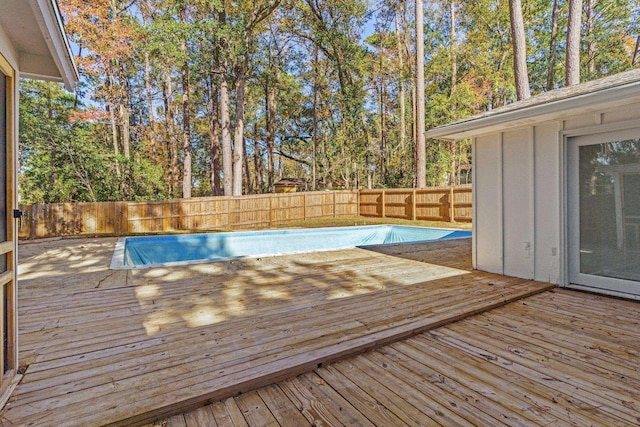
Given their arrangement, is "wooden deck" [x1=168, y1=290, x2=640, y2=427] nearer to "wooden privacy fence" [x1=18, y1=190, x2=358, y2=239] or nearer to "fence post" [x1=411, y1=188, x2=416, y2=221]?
"wooden privacy fence" [x1=18, y1=190, x2=358, y2=239]

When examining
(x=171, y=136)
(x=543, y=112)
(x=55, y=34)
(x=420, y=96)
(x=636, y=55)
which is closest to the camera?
(x=55, y=34)

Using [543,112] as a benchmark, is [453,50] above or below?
above

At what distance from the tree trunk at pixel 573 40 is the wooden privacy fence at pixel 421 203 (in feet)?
13.7

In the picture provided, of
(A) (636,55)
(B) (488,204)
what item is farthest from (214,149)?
(A) (636,55)

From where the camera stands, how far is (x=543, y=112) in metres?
3.29

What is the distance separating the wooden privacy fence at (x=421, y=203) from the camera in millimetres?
11594

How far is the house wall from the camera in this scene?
11.7 ft

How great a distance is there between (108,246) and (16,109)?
5.79 meters

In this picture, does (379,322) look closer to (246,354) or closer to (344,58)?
(246,354)

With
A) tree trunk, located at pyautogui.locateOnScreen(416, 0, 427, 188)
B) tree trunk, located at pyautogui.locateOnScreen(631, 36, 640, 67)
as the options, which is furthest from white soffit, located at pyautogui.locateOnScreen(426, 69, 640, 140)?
tree trunk, located at pyautogui.locateOnScreen(631, 36, 640, 67)

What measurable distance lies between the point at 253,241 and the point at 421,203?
22.8ft

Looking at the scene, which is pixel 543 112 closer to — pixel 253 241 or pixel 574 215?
pixel 574 215

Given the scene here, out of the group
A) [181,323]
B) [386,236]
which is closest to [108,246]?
[181,323]

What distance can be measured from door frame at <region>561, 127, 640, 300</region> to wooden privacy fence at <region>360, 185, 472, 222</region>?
8038 millimetres
